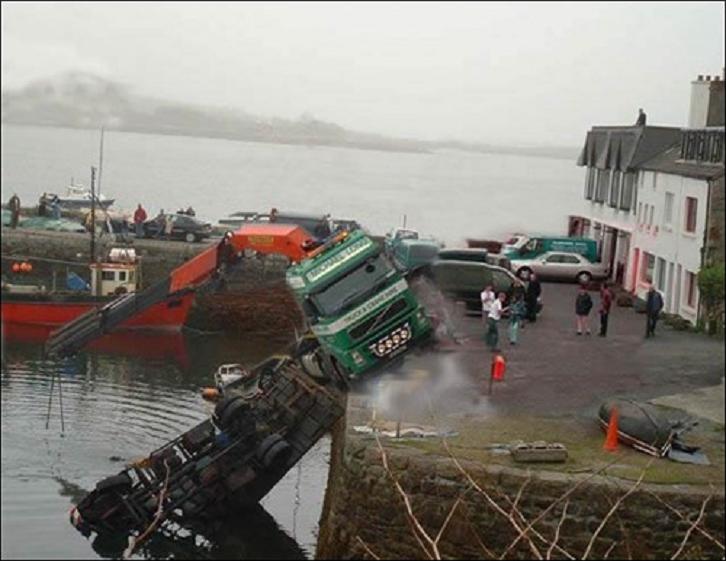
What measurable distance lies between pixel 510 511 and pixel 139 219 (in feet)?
12.3

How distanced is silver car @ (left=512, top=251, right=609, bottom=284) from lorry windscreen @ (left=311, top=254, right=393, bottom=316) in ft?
16.0

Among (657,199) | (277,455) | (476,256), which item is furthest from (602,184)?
(277,455)

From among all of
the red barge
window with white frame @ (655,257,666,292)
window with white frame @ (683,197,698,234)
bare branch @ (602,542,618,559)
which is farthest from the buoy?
window with white frame @ (683,197,698,234)

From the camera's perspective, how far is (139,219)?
9031 millimetres

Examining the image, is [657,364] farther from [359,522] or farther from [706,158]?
[359,522]

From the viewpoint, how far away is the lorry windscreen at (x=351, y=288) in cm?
859

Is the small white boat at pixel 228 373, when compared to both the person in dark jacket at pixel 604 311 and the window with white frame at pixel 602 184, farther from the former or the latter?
the window with white frame at pixel 602 184

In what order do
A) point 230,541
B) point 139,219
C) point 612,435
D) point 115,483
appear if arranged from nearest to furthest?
point 115,483 < point 612,435 < point 230,541 < point 139,219

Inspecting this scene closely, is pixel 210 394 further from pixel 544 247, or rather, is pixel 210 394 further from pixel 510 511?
pixel 544 247

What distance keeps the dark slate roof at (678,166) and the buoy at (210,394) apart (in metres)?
4.04

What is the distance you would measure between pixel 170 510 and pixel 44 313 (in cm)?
384

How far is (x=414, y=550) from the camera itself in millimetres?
6887

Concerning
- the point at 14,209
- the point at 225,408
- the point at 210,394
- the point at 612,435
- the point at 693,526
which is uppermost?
the point at 14,209

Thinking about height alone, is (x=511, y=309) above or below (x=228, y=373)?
above
